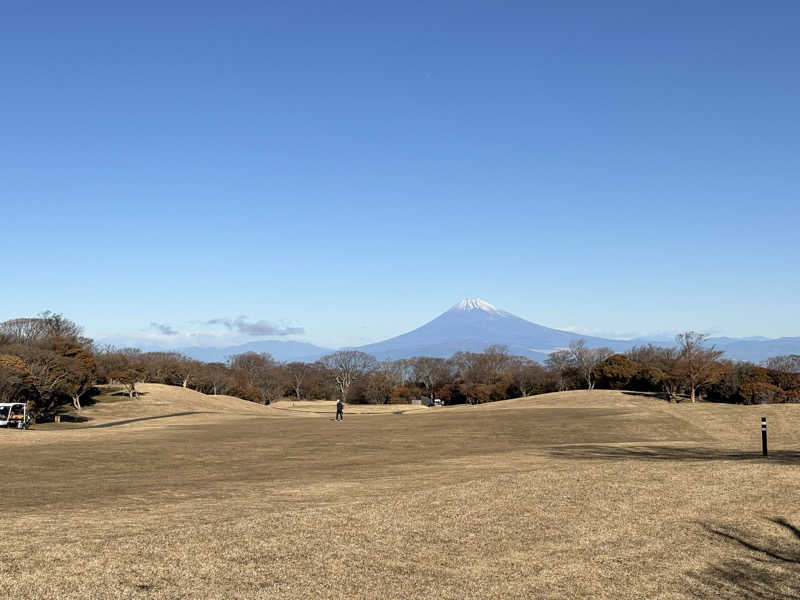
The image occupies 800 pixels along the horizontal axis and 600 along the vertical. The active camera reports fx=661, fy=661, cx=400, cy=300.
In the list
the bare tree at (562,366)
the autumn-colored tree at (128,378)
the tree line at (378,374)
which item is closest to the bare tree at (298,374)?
the tree line at (378,374)

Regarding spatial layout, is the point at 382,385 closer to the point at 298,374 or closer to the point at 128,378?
the point at 298,374

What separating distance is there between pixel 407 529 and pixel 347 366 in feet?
542

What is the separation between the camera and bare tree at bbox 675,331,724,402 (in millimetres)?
88500

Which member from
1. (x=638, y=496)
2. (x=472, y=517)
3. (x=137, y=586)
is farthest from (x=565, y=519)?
(x=137, y=586)

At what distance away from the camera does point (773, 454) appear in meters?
27.8

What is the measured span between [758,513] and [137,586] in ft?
45.2

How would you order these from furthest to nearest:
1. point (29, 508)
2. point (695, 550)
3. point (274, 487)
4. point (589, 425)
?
point (589, 425), point (274, 487), point (29, 508), point (695, 550)

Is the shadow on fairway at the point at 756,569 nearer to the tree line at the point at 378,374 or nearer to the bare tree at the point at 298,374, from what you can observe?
the tree line at the point at 378,374

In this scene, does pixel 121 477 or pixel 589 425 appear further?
pixel 589 425

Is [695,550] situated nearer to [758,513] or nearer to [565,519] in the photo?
[565,519]

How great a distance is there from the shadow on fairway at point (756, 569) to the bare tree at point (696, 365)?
78.6 m

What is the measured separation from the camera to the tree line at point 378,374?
79875 mm

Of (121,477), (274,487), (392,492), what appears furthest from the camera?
(121,477)

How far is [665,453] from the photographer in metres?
29.8
